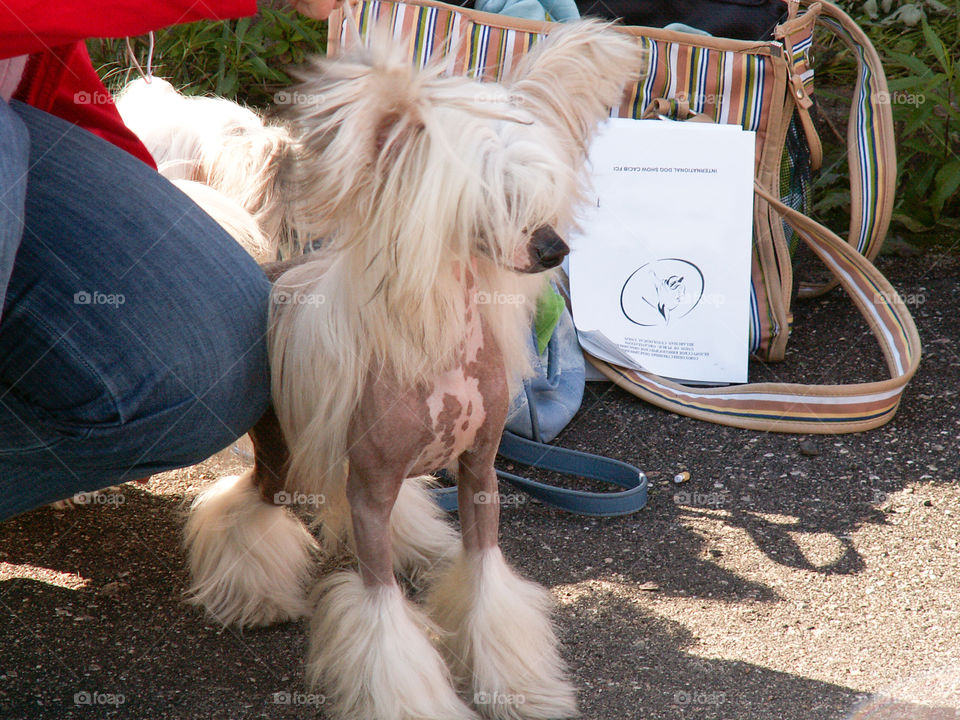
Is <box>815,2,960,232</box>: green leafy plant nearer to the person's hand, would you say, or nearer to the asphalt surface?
the asphalt surface

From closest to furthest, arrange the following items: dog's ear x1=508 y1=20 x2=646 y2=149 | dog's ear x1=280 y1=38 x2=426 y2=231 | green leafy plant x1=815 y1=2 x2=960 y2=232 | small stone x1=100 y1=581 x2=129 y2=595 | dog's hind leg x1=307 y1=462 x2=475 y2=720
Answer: dog's ear x1=280 y1=38 x2=426 y2=231
dog's ear x1=508 y1=20 x2=646 y2=149
dog's hind leg x1=307 y1=462 x2=475 y2=720
small stone x1=100 y1=581 x2=129 y2=595
green leafy plant x1=815 y1=2 x2=960 y2=232

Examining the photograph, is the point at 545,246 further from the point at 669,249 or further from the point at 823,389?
the point at 669,249

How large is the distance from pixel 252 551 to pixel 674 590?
0.88 meters

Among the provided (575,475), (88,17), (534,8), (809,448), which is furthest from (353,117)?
(534,8)

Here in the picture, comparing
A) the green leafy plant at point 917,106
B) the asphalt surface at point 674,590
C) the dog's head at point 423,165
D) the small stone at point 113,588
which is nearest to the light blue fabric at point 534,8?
the green leafy plant at point 917,106

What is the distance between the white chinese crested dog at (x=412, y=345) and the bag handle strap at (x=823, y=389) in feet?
3.73

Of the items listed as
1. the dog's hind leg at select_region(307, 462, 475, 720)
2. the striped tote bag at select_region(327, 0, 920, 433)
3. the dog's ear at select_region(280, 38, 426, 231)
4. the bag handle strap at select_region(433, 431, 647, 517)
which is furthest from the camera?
the striped tote bag at select_region(327, 0, 920, 433)

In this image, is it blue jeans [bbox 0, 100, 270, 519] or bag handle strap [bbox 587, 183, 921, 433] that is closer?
blue jeans [bbox 0, 100, 270, 519]

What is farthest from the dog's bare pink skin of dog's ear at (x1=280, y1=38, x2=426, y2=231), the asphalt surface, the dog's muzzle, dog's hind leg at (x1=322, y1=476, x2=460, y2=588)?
dog's hind leg at (x1=322, y1=476, x2=460, y2=588)

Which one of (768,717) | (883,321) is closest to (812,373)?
(883,321)

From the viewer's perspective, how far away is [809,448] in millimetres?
2537

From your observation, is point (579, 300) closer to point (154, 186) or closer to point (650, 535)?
point (650, 535)

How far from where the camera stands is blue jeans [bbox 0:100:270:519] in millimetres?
1587

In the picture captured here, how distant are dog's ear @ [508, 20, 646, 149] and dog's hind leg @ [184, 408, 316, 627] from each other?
0.84 meters
